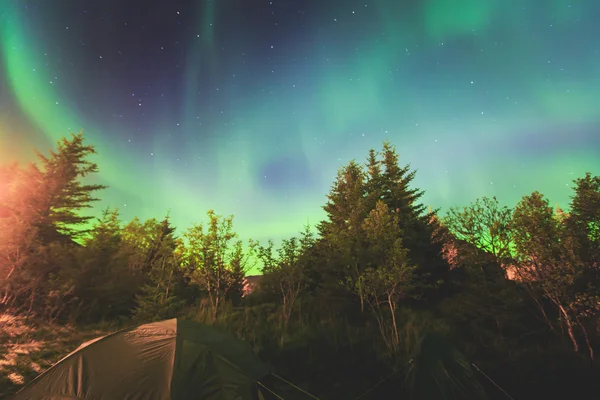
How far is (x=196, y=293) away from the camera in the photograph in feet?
93.2

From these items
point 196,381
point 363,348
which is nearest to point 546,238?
point 363,348

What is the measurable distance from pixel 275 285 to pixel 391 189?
1419cm

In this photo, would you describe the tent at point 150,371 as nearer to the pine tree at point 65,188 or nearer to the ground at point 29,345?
the ground at point 29,345

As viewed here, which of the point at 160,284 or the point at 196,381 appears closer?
the point at 196,381

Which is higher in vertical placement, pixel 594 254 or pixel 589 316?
pixel 594 254

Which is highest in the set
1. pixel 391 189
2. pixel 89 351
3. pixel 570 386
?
pixel 391 189

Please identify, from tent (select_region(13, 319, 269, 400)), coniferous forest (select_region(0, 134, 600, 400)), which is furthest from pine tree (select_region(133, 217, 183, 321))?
tent (select_region(13, 319, 269, 400))

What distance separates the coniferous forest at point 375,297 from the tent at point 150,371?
3.33 metres

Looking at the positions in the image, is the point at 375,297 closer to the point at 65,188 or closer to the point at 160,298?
the point at 160,298

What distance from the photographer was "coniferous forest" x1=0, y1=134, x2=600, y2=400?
1030 centimetres

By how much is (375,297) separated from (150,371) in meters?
10.6

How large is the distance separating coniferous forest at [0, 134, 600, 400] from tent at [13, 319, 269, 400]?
333 centimetres

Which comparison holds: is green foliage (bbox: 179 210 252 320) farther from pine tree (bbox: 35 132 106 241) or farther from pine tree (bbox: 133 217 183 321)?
pine tree (bbox: 35 132 106 241)

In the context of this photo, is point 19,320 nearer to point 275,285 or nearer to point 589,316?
point 275,285
